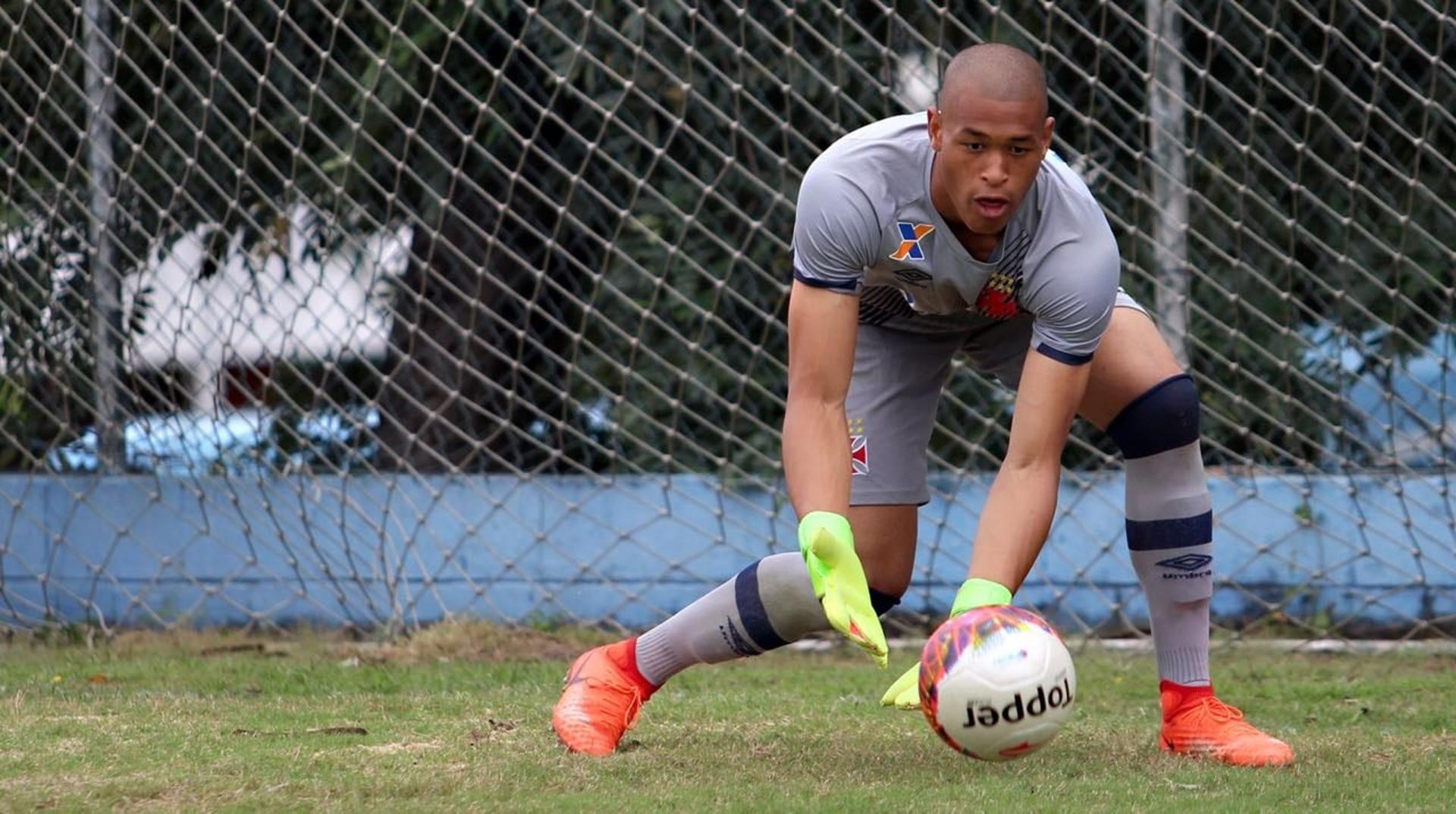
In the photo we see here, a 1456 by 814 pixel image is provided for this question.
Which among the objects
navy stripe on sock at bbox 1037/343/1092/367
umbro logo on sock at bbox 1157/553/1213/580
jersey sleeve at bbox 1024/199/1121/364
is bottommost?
umbro logo on sock at bbox 1157/553/1213/580

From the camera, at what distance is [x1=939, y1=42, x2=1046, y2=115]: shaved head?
267 centimetres

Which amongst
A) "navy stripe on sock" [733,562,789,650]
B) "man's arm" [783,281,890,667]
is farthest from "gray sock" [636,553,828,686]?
"man's arm" [783,281,890,667]

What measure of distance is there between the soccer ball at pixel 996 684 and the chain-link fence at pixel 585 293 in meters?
2.74

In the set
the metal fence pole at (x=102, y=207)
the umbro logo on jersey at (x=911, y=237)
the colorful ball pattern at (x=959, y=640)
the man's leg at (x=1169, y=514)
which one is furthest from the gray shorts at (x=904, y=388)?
the metal fence pole at (x=102, y=207)

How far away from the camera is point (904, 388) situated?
3.29 meters

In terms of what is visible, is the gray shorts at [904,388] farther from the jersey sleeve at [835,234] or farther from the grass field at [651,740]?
the grass field at [651,740]

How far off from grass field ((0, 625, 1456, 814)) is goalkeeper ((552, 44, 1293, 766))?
19cm

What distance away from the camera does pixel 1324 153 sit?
5305 mm

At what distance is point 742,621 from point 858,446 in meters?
0.41

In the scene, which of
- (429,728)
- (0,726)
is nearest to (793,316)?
(429,728)

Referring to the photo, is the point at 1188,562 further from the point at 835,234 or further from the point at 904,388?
the point at 835,234

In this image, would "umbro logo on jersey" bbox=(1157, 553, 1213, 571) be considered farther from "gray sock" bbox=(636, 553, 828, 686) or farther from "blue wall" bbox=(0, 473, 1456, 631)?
"blue wall" bbox=(0, 473, 1456, 631)

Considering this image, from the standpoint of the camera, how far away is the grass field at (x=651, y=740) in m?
2.70

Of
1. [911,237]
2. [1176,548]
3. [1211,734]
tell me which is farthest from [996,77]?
[1211,734]
